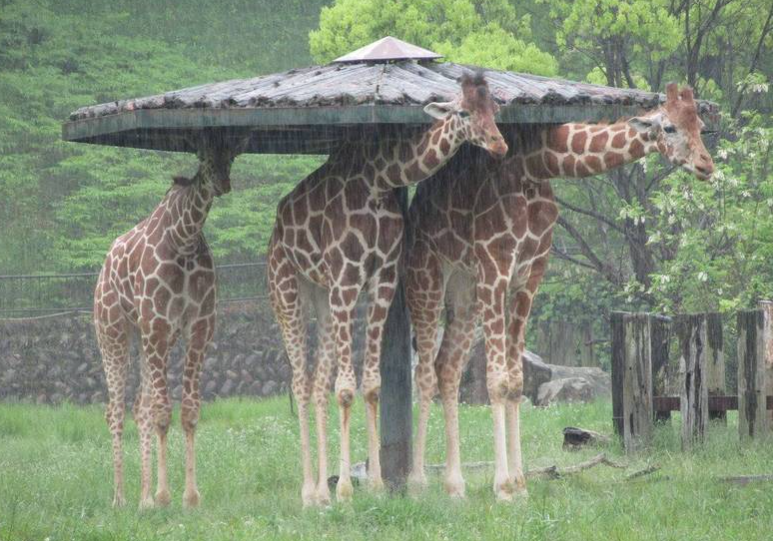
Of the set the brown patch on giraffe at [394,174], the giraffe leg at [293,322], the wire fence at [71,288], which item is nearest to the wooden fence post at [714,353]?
the brown patch on giraffe at [394,174]

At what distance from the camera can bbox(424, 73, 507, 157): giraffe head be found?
8875mm

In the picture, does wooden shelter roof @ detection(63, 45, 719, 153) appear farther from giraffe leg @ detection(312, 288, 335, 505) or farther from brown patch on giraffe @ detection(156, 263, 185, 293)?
giraffe leg @ detection(312, 288, 335, 505)

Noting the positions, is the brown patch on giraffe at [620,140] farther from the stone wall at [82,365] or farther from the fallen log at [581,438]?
the stone wall at [82,365]

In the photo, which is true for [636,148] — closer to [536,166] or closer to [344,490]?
[536,166]

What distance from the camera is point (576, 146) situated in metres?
9.57

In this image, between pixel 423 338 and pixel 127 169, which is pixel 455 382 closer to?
pixel 423 338

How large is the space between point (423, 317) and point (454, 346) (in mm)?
435

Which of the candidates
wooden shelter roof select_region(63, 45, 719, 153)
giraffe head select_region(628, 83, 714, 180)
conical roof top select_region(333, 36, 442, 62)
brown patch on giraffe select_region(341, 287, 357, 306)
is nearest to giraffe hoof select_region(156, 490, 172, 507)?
brown patch on giraffe select_region(341, 287, 357, 306)

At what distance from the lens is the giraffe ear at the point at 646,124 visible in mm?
9062

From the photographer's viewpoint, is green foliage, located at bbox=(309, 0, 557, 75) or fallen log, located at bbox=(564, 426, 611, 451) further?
green foliage, located at bbox=(309, 0, 557, 75)

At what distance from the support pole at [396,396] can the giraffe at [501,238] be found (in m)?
0.34

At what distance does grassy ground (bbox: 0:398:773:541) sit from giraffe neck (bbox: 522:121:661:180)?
246 centimetres

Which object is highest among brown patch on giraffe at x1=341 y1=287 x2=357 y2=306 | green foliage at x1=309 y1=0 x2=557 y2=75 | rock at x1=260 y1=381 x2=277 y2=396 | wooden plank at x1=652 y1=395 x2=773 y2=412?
green foliage at x1=309 y1=0 x2=557 y2=75

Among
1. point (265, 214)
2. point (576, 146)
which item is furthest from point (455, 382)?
point (265, 214)
